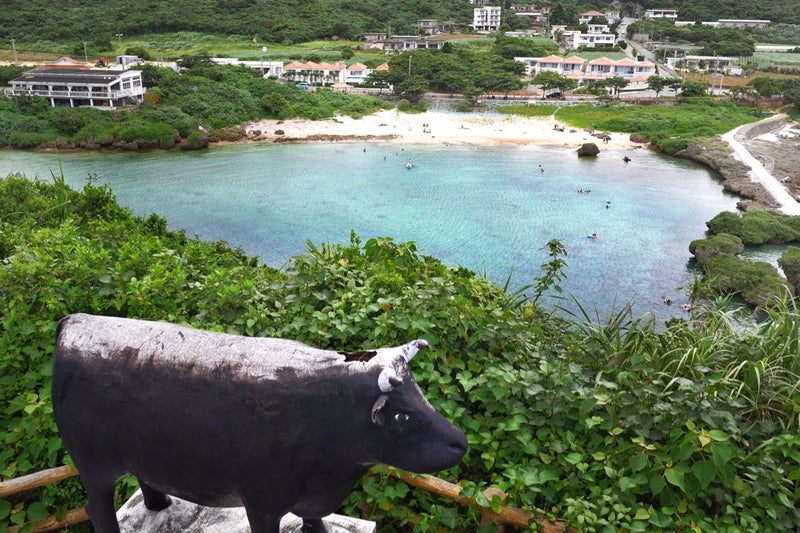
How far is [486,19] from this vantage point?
81.6 metres

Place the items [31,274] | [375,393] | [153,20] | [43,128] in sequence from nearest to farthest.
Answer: [375,393] < [31,274] < [43,128] < [153,20]

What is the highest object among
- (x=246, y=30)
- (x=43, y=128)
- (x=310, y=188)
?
(x=246, y=30)

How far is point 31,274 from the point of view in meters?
4.81

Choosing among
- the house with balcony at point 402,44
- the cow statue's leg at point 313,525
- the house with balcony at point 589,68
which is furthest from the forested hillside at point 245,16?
the cow statue's leg at point 313,525

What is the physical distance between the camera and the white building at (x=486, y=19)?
81.3m

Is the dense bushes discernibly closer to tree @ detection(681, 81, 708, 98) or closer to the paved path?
the paved path

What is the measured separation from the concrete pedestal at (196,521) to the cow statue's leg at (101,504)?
0.79ft

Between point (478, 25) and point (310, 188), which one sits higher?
point (478, 25)

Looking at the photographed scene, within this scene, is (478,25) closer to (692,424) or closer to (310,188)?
(310,188)

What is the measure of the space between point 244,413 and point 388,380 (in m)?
0.65

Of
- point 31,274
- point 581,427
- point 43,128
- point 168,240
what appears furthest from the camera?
point 43,128

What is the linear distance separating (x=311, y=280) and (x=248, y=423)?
8.86 feet

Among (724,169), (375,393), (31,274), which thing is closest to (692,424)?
(375,393)

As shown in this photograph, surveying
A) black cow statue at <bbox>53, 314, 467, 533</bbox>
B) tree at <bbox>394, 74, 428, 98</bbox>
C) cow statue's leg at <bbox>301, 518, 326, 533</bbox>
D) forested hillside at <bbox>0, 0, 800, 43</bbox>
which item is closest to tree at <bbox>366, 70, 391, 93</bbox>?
tree at <bbox>394, 74, 428, 98</bbox>
